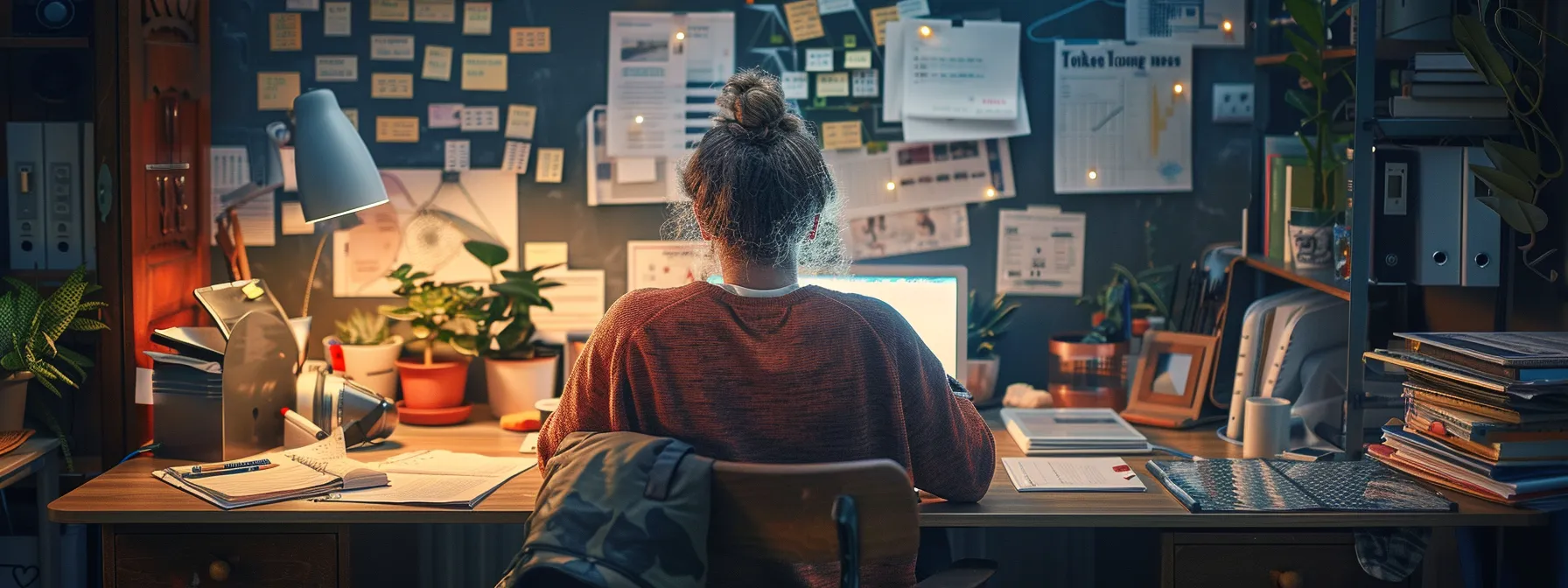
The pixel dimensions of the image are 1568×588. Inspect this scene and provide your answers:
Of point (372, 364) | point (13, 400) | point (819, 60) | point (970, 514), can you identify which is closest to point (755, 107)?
point (970, 514)

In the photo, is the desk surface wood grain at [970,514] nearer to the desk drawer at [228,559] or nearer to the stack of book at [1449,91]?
the desk drawer at [228,559]

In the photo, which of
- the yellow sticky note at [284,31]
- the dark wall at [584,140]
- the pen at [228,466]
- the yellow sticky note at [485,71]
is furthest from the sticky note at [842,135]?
the pen at [228,466]

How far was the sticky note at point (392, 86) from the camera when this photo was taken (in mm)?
2746

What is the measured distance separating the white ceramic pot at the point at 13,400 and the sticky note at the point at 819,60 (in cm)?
158

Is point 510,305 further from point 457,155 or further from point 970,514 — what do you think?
point 970,514

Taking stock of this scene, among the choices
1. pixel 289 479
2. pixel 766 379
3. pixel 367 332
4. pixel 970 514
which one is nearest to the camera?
pixel 766 379

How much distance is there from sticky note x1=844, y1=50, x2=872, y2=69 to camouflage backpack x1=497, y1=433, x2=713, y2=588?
4.68ft

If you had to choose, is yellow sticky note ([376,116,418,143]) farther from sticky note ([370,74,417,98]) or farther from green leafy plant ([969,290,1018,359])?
green leafy plant ([969,290,1018,359])

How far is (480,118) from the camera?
2.76 m

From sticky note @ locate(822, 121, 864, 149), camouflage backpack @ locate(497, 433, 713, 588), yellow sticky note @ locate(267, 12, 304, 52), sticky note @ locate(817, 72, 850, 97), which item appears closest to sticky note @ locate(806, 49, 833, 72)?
sticky note @ locate(817, 72, 850, 97)

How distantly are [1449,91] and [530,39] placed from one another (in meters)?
1.72

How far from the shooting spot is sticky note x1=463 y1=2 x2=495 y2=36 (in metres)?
2.73

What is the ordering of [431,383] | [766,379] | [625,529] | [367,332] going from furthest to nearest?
[367,332] → [431,383] → [766,379] → [625,529]

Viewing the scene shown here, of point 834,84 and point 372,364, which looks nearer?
point 372,364
